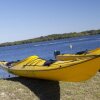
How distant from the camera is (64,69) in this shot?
16344 millimetres

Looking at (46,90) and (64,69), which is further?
(46,90)

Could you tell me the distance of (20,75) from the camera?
19.5m

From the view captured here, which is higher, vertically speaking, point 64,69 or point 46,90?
point 64,69

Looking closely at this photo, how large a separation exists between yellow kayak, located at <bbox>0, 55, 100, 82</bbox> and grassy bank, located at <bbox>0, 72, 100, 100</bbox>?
1.66ft

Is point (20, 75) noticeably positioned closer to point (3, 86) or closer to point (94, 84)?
point (3, 86)

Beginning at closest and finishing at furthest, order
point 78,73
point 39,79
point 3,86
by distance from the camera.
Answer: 1. point 78,73
2. point 3,86
3. point 39,79

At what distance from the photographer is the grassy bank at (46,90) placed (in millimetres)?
16406

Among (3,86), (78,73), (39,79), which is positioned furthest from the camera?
(39,79)

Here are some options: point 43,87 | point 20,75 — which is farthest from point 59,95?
point 20,75

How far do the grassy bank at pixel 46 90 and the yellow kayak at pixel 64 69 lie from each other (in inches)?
19.9

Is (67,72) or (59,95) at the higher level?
(67,72)

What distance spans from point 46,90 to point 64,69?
1.59 metres

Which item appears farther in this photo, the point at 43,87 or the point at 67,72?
the point at 43,87

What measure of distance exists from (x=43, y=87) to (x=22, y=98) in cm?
173
